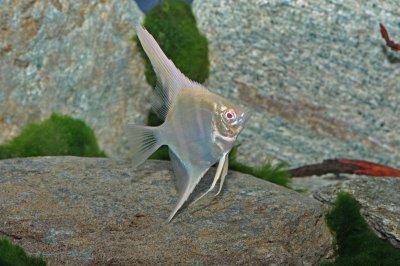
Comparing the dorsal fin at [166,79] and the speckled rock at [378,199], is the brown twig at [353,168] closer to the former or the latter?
the speckled rock at [378,199]

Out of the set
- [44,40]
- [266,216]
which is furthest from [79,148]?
[266,216]

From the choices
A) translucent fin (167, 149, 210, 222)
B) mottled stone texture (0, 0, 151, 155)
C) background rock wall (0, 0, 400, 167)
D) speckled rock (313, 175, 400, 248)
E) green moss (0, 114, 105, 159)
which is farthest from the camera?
background rock wall (0, 0, 400, 167)

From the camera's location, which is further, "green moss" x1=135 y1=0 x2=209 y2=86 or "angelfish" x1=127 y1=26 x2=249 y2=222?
"green moss" x1=135 y1=0 x2=209 y2=86

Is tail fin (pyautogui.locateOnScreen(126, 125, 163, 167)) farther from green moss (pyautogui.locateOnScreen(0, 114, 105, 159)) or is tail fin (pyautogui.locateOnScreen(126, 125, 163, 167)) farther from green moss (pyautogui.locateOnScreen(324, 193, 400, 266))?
green moss (pyautogui.locateOnScreen(0, 114, 105, 159))

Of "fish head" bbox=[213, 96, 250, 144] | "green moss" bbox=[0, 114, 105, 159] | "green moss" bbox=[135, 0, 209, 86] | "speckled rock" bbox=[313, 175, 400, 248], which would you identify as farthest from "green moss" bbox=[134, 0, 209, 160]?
"fish head" bbox=[213, 96, 250, 144]

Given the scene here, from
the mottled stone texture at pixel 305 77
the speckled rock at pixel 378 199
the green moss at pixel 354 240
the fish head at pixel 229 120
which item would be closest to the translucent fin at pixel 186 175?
the fish head at pixel 229 120
